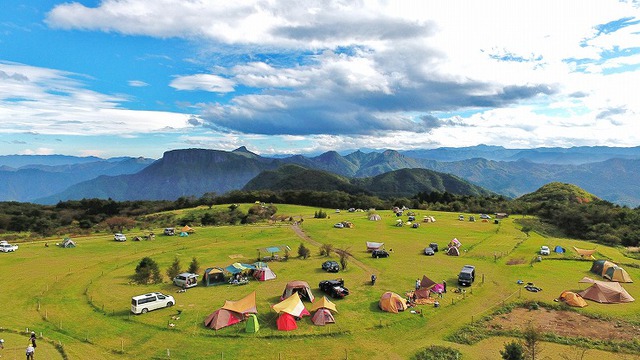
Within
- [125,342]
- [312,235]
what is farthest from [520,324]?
[312,235]

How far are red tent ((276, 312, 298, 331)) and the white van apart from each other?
1235 centimetres

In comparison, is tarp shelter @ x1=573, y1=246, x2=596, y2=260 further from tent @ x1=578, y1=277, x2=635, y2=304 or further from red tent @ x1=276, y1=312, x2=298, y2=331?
red tent @ x1=276, y1=312, x2=298, y2=331

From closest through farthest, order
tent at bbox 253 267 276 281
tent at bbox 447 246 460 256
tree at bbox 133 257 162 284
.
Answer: tree at bbox 133 257 162 284
tent at bbox 253 267 276 281
tent at bbox 447 246 460 256

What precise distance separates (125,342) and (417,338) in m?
23.2

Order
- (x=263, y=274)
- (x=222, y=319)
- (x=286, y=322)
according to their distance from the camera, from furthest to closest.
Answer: (x=263, y=274), (x=222, y=319), (x=286, y=322)

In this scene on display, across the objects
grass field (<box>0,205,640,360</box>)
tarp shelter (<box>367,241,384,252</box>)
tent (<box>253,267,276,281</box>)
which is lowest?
grass field (<box>0,205,640,360</box>)

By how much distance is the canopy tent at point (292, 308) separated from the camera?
3130 centimetres

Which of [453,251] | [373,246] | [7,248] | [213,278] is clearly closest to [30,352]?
A: [213,278]

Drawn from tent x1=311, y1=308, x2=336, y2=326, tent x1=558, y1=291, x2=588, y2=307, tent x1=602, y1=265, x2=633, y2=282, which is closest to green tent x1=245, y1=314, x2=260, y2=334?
tent x1=311, y1=308, x2=336, y2=326

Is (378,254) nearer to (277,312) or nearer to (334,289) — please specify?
(334,289)

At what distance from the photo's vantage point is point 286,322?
30328mm

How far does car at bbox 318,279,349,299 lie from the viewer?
124 ft

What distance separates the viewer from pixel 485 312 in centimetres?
3444

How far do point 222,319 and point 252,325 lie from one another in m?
Result: 2.78
